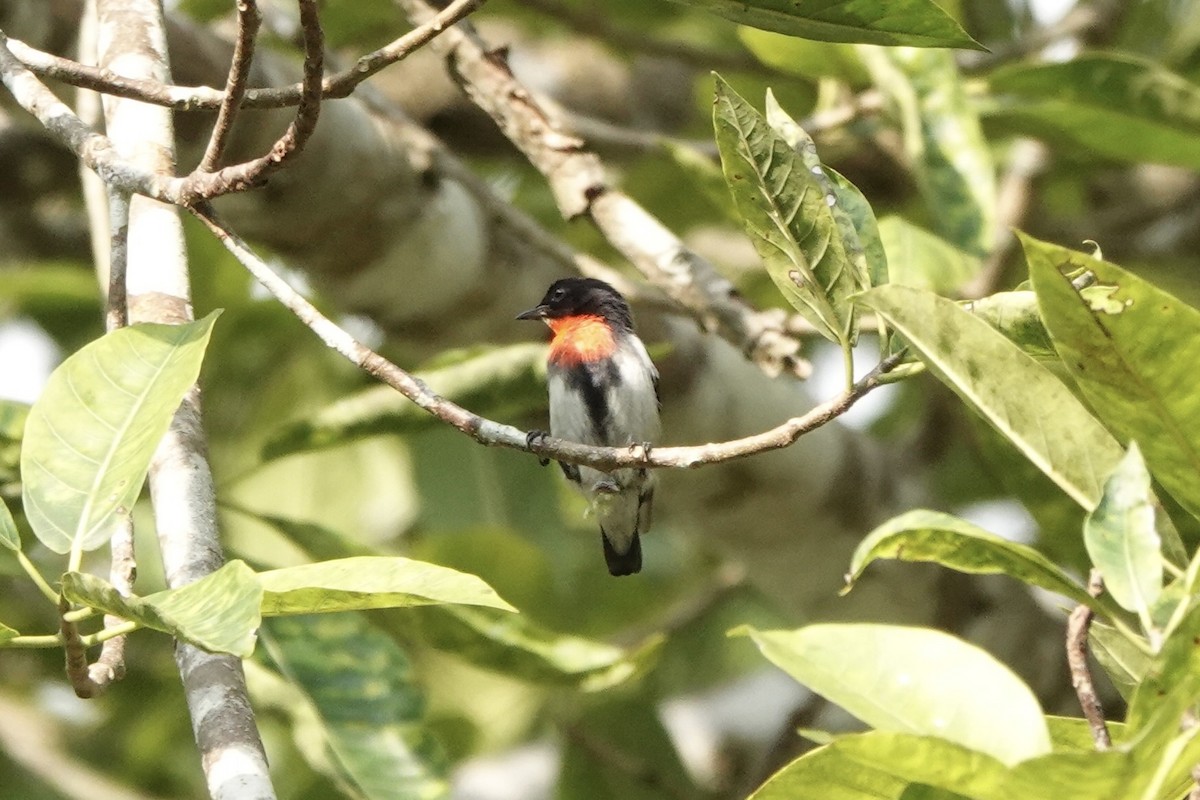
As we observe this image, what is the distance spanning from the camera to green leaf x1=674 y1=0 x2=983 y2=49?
1920mm

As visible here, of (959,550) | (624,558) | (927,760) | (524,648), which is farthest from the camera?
(624,558)

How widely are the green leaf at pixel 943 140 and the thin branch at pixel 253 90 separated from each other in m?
2.05

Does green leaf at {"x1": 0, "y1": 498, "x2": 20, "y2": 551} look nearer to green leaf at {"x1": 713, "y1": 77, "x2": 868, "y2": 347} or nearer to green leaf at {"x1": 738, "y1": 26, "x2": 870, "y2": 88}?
green leaf at {"x1": 713, "y1": 77, "x2": 868, "y2": 347}

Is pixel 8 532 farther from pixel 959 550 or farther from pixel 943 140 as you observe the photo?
pixel 943 140

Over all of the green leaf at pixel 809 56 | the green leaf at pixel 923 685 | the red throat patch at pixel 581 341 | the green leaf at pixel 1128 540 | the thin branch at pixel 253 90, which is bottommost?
the green leaf at pixel 923 685

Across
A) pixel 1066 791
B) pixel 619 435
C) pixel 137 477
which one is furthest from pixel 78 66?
pixel 619 435

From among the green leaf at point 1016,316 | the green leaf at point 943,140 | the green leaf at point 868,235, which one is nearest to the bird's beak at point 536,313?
the green leaf at point 943,140

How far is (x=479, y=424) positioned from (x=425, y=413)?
1.20 meters

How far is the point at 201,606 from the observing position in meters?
1.51

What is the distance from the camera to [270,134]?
329cm

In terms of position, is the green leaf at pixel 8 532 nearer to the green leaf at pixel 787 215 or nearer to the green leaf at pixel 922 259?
the green leaf at pixel 787 215

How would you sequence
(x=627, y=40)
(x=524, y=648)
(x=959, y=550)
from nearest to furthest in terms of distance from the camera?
(x=959, y=550), (x=524, y=648), (x=627, y=40)

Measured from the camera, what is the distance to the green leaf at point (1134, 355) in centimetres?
163

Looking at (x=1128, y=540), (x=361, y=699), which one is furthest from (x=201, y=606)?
(x=361, y=699)
